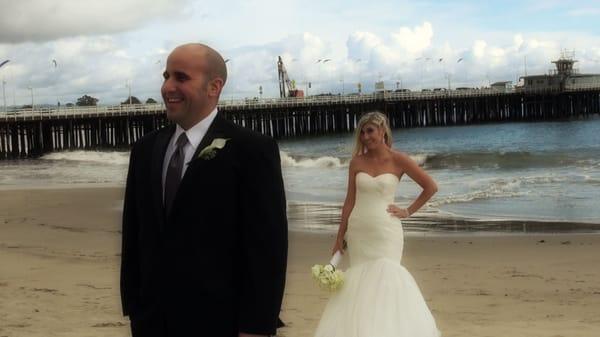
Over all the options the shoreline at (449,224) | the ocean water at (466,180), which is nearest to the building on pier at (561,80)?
the ocean water at (466,180)

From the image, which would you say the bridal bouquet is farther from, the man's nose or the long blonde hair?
the man's nose

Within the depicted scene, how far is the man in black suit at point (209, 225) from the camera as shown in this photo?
233 centimetres

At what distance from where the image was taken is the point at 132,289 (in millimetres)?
2508

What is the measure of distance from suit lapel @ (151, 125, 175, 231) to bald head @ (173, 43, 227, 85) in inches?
10.0

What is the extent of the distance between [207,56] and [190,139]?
247mm

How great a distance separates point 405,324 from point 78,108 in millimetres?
50986

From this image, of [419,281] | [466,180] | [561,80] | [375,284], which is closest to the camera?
[375,284]

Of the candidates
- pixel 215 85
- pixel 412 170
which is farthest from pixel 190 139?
pixel 412 170

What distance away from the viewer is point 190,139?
95.0 inches

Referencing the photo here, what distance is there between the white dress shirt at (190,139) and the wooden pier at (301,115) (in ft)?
151

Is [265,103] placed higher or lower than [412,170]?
higher

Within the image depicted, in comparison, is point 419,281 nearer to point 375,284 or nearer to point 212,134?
point 375,284

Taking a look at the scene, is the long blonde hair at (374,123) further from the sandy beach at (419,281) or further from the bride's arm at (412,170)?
the sandy beach at (419,281)

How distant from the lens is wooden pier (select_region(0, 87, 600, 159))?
51.3 meters
